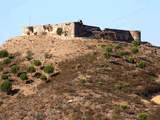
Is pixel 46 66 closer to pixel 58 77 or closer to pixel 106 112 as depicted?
pixel 58 77

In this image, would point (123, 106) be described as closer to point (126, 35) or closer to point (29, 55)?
point (29, 55)

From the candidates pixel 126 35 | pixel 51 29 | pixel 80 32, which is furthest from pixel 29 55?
pixel 126 35

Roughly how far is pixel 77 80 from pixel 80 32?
17432mm

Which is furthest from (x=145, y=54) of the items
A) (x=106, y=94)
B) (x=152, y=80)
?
(x=106, y=94)

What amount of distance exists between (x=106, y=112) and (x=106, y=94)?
6309 mm

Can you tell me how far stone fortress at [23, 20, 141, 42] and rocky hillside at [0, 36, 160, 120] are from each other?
165 cm

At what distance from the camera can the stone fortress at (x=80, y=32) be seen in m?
140

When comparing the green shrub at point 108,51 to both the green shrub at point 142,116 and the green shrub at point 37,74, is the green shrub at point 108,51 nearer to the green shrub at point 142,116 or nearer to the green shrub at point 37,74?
the green shrub at point 37,74

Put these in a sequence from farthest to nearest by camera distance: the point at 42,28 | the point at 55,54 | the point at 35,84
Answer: the point at 42,28 < the point at 55,54 < the point at 35,84

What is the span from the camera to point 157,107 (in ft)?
387

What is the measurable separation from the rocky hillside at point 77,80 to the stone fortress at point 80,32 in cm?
165

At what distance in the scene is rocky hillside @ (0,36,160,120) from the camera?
11575cm

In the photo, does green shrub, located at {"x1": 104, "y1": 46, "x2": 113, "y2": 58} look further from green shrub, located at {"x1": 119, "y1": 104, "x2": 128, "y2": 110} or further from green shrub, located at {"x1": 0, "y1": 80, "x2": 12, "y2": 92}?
green shrub, located at {"x1": 119, "y1": 104, "x2": 128, "y2": 110}

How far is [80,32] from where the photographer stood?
463 ft
